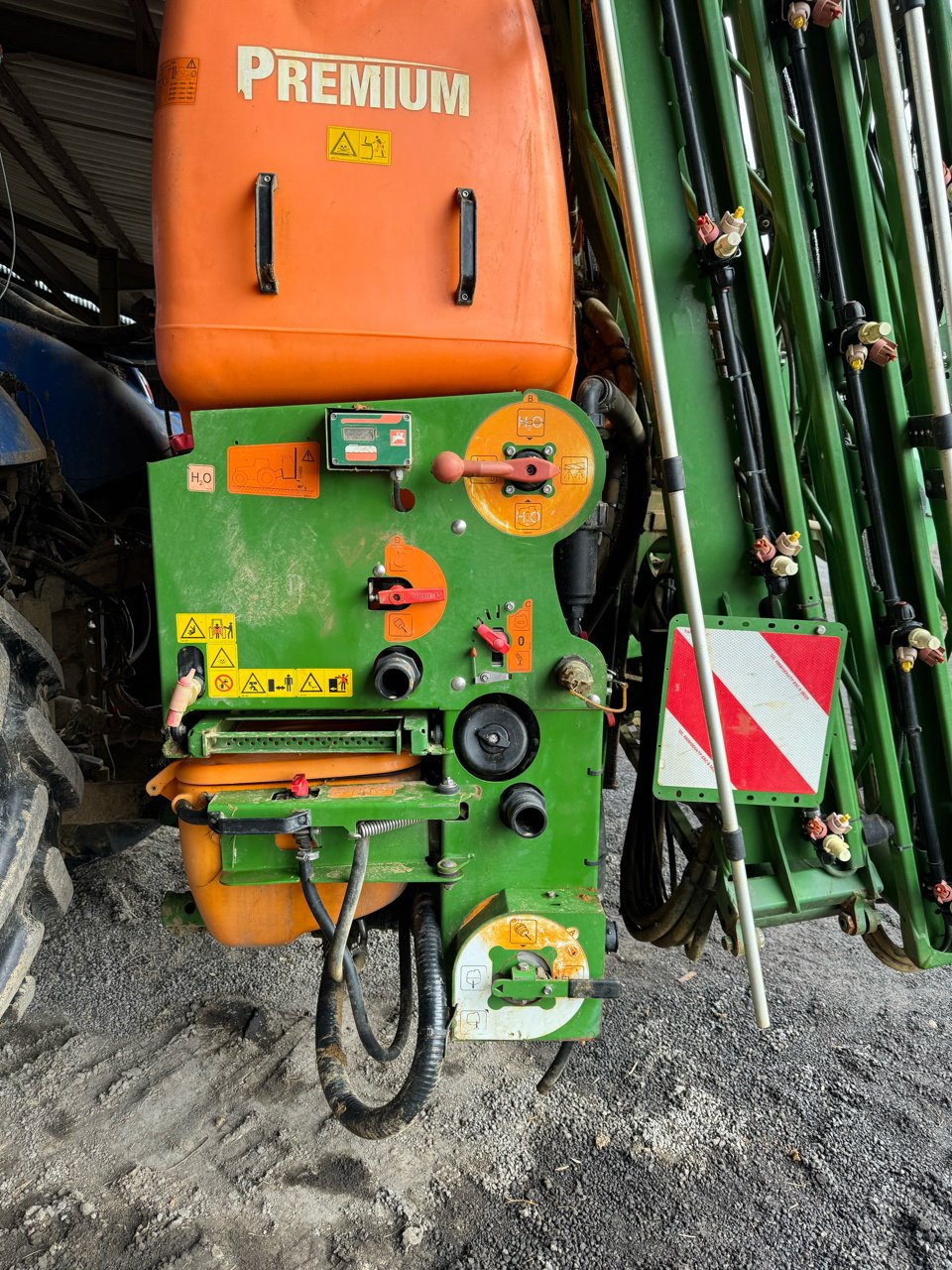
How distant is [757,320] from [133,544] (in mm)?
1889

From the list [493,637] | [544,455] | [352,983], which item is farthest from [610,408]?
[352,983]

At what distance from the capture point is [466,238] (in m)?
1.47

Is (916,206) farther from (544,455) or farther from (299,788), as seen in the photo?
(299,788)

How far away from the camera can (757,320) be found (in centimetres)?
165

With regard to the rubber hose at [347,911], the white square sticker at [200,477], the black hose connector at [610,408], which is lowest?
the rubber hose at [347,911]

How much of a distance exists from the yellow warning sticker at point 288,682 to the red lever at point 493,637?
0.94ft

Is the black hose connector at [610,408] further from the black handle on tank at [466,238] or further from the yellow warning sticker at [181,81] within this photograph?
the yellow warning sticker at [181,81]

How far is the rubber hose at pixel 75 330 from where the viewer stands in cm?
256

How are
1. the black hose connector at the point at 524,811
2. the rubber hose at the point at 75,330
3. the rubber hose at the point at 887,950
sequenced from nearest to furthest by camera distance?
1. the black hose connector at the point at 524,811
2. the rubber hose at the point at 887,950
3. the rubber hose at the point at 75,330

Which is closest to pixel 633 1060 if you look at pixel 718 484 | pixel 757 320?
pixel 718 484

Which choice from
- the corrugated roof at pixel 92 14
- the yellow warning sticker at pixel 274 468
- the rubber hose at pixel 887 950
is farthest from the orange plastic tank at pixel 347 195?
the corrugated roof at pixel 92 14

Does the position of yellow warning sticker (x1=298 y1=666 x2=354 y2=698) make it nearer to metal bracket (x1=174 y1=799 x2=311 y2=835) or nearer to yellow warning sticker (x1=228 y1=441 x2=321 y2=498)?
metal bracket (x1=174 y1=799 x2=311 y2=835)

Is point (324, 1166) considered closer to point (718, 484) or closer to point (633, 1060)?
point (633, 1060)

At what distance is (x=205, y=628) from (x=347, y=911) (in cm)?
64
